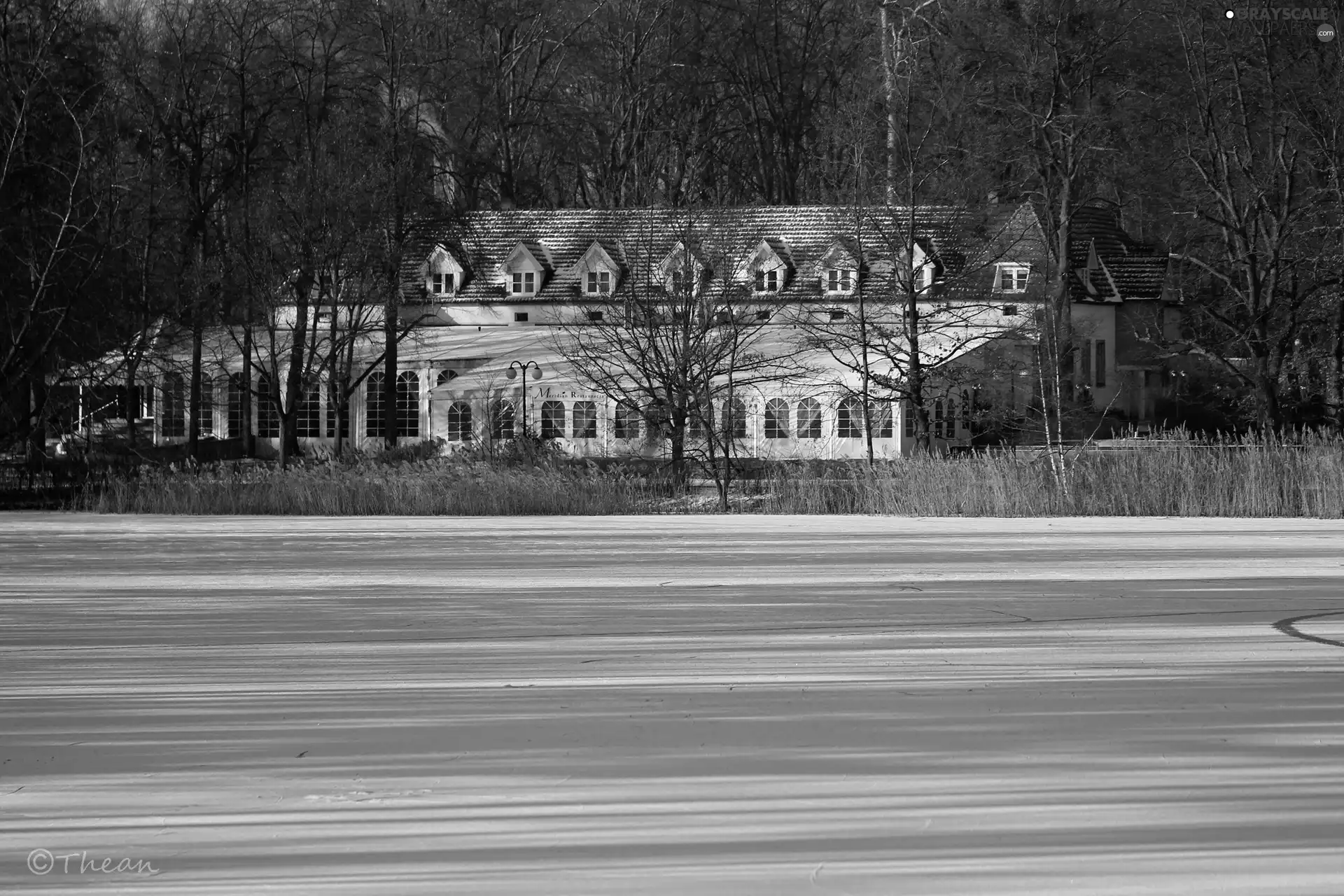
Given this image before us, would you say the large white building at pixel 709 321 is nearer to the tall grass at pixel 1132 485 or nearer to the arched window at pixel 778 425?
the arched window at pixel 778 425

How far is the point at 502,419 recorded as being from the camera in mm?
37344

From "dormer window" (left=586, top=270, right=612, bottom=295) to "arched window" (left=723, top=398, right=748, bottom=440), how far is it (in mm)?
8527

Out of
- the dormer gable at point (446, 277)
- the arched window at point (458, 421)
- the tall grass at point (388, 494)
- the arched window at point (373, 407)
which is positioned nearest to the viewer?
the tall grass at point (388, 494)

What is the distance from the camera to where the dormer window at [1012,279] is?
38559 mm

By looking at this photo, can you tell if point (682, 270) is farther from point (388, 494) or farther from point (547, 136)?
point (547, 136)

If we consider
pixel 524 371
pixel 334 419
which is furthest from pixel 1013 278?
pixel 334 419

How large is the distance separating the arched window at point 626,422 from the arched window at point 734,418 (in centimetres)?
152

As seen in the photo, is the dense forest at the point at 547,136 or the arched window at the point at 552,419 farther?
the arched window at the point at 552,419

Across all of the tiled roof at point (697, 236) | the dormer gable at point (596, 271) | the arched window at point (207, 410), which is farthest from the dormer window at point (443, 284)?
the arched window at point (207, 410)

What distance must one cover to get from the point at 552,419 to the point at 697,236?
1202 cm

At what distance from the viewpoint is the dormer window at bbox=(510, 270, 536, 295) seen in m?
47.8

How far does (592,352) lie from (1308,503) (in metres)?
12.8

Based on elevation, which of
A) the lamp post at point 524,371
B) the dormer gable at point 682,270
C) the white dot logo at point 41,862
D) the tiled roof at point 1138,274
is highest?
the tiled roof at point 1138,274

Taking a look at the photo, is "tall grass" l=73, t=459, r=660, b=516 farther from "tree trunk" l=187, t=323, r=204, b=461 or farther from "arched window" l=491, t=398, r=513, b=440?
"tree trunk" l=187, t=323, r=204, b=461
